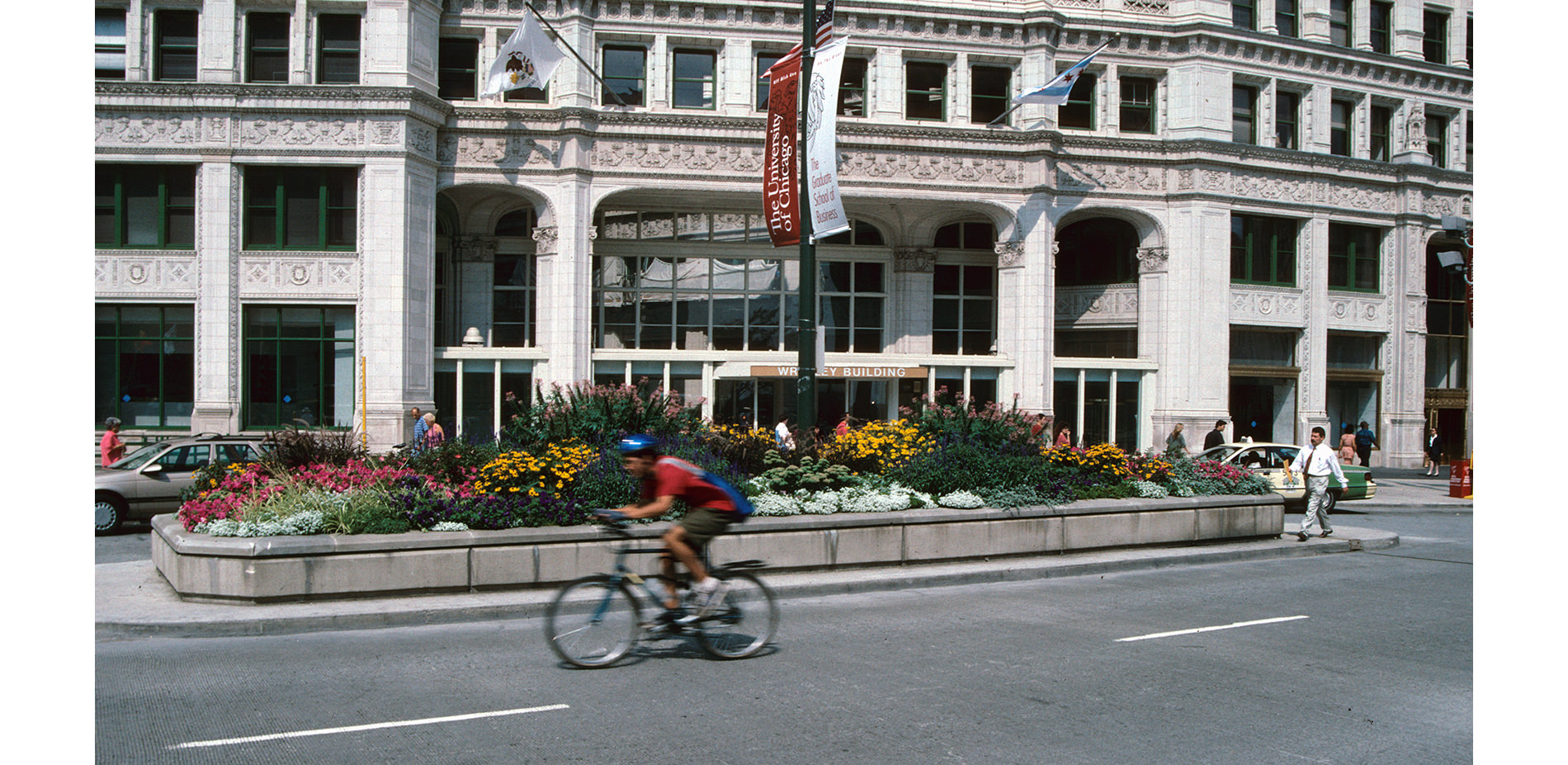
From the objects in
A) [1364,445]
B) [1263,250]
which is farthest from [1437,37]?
[1364,445]

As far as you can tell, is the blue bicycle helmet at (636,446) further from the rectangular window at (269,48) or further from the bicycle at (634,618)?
the rectangular window at (269,48)

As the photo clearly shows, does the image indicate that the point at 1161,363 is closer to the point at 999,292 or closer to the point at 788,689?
the point at 999,292

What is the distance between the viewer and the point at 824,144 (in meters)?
15.7

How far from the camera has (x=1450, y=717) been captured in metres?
6.74

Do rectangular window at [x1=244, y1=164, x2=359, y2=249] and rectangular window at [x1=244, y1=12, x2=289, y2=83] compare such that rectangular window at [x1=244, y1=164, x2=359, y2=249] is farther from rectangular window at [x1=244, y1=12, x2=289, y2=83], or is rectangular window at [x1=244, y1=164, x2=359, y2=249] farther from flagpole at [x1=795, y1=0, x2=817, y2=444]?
flagpole at [x1=795, y1=0, x2=817, y2=444]

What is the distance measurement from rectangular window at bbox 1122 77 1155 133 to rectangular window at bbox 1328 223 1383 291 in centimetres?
737

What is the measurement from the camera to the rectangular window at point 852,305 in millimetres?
33344

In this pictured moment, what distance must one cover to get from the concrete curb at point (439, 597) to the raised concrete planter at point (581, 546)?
0.13 m

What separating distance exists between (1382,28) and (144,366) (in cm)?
3853

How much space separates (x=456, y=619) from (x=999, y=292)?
24188 mm

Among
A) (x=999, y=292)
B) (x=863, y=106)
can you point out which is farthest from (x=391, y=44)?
(x=999, y=292)

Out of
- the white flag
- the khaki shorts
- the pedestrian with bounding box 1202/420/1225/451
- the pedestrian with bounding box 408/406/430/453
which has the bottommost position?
the pedestrian with bounding box 1202/420/1225/451

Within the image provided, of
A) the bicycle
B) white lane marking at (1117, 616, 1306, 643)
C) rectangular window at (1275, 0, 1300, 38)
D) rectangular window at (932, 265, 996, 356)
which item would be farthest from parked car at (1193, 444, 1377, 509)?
rectangular window at (1275, 0, 1300, 38)

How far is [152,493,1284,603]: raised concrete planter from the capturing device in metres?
10.1
